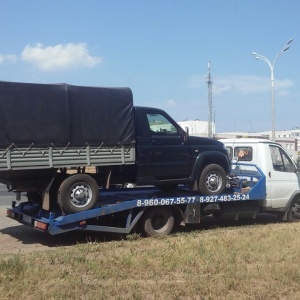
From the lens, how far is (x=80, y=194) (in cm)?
908

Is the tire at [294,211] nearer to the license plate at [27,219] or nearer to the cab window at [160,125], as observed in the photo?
the cab window at [160,125]

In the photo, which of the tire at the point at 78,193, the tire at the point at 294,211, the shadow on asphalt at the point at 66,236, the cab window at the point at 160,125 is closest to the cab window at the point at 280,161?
the tire at the point at 294,211

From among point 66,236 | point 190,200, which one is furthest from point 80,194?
point 190,200

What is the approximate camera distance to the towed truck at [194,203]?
9.32m

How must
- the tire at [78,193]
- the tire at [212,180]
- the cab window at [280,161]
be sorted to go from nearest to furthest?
the tire at [78,193]
the tire at [212,180]
the cab window at [280,161]

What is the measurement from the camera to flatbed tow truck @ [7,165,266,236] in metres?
9.09

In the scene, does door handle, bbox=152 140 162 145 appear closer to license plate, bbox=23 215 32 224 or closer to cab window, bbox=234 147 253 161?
license plate, bbox=23 215 32 224

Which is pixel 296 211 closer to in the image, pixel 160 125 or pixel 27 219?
pixel 160 125

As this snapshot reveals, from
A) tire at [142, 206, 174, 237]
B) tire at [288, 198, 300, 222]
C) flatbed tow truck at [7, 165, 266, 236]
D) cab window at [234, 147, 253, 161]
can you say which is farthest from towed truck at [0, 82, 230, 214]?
tire at [288, 198, 300, 222]

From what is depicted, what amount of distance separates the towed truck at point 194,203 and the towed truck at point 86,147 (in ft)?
0.78

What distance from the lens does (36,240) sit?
9922 mm

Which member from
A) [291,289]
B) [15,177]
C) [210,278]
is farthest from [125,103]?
[291,289]

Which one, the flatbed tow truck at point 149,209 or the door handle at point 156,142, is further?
the door handle at point 156,142

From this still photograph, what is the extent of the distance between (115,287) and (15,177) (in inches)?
154
